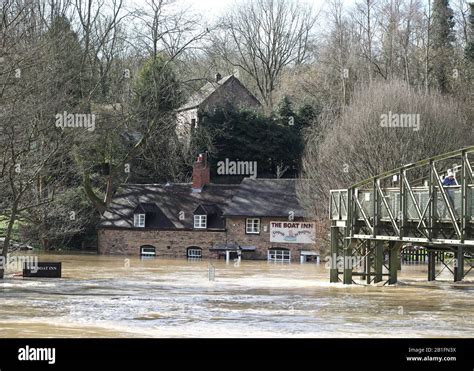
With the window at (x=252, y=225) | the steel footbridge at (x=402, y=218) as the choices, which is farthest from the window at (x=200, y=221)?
the steel footbridge at (x=402, y=218)

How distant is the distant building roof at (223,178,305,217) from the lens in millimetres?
59312

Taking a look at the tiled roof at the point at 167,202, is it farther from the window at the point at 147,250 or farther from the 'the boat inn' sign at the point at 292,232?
the 'the boat inn' sign at the point at 292,232

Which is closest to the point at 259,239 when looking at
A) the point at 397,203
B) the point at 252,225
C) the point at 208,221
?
the point at 252,225

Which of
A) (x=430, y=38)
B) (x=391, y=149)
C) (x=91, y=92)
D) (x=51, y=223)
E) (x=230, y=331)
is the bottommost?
(x=230, y=331)

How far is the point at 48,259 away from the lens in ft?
178

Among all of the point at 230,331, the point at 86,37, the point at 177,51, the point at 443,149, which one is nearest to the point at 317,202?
the point at 443,149

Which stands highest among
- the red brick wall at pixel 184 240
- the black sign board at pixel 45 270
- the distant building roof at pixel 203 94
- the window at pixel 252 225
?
the distant building roof at pixel 203 94

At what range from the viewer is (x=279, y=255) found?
59.0 m

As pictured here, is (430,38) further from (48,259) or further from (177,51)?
(48,259)

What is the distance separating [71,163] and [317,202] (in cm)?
1489

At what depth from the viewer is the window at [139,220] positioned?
6194 cm

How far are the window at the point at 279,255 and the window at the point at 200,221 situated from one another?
4.56 m

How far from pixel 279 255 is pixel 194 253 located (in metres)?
5.36

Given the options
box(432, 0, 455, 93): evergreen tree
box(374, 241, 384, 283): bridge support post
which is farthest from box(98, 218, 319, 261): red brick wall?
box(374, 241, 384, 283): bridge support post
